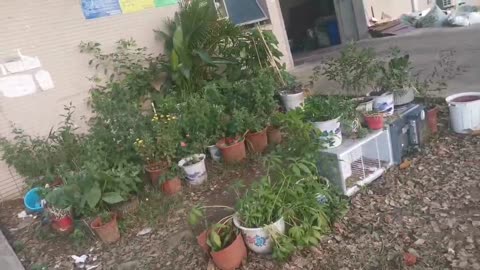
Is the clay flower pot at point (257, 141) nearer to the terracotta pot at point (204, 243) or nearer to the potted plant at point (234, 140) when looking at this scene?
the potted plant at point (234, 140)

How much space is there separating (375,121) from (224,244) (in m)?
1.57

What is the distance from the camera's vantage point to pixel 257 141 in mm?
3945

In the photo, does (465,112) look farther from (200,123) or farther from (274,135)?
(200,123)

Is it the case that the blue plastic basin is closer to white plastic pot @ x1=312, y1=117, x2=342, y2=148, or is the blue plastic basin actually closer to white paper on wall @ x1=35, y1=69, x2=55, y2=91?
white paper on wall @ x1=35, y1=69, x2=55, y2=91

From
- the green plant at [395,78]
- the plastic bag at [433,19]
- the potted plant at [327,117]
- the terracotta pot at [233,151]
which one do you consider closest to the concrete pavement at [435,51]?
the plastic bag at [433,19]

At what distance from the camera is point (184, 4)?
5.40m

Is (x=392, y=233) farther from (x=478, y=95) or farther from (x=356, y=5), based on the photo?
(x=356, y=5)

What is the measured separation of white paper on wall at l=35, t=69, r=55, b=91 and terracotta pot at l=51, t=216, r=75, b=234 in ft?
5.45

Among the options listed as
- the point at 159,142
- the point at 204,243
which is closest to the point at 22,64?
the point at 159,142

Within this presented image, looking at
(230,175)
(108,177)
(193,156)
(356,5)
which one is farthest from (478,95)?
(356,5)

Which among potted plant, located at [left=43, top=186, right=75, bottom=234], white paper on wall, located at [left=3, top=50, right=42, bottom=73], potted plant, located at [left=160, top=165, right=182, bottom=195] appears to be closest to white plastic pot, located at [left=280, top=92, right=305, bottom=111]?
potted plant, located at [left=160, top=165, right=182, bottom=195]

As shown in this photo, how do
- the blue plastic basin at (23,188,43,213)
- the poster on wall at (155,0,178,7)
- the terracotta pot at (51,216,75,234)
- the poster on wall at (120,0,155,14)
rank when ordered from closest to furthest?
1. the terracotta pot at (51,216,75,234)
2. the blue plastic basin at (23,188,43,213)
3. the poster on wall at (120,0,155,14)
4. the poster on wall at (155,0,178,7)

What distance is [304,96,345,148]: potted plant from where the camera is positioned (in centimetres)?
290

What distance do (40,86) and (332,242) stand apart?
3393 millimetres
